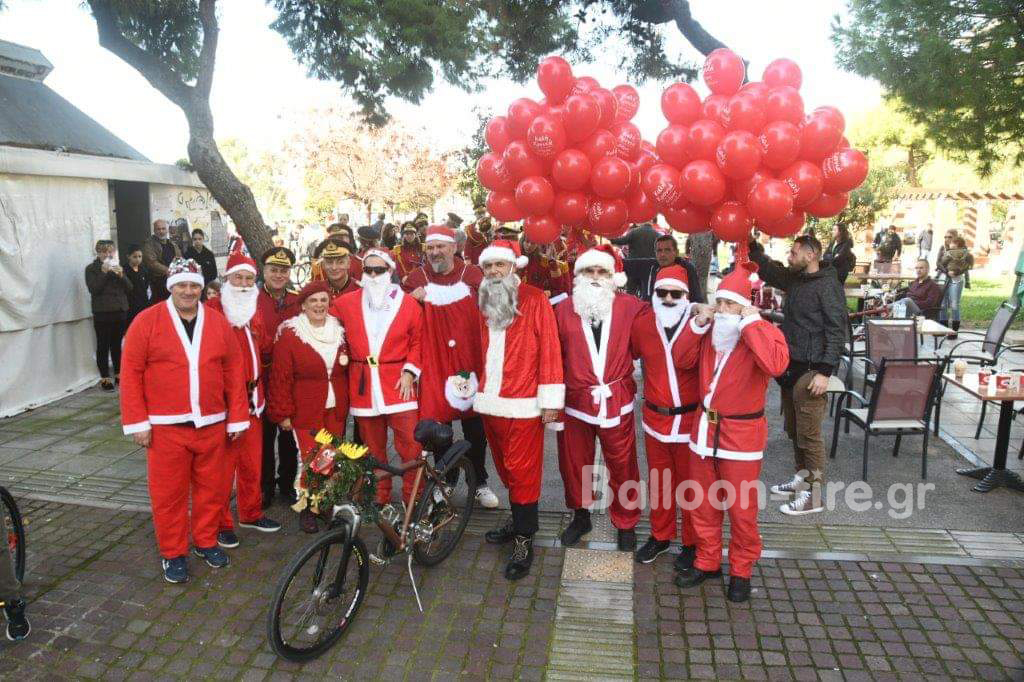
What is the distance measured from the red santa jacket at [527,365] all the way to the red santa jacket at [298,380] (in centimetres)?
107

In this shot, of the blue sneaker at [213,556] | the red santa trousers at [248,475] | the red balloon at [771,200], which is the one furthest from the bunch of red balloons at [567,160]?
the blue sneaker at [213,556]

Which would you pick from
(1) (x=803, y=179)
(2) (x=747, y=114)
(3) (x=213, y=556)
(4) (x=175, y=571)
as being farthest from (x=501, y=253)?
(4) (x=175, y=571)

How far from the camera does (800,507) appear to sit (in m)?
4.73

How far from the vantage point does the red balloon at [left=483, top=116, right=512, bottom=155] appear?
442cm

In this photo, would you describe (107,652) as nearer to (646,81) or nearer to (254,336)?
(254,336)

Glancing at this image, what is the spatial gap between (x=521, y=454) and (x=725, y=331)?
137cm

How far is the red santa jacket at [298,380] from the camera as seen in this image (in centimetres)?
431

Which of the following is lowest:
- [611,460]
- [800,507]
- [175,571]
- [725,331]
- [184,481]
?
[175,571]

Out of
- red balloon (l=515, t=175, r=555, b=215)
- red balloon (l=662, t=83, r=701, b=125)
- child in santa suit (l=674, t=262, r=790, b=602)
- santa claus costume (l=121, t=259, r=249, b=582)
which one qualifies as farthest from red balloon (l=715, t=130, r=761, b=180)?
santa claus costume (l=121, t=259, r=249, b=582)

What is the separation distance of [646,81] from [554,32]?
56.5 inches

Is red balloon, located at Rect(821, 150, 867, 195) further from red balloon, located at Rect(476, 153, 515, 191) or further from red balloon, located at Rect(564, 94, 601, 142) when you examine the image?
red balloon, located at Rect(476, 153, 515, 191)

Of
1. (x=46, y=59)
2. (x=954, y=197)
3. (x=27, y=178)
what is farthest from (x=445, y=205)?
(x=27, y=178)

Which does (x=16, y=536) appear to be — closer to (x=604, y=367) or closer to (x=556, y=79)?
(x=604, y=367)

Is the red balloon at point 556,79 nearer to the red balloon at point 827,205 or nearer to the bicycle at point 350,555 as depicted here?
the red balloon at point 827,205
